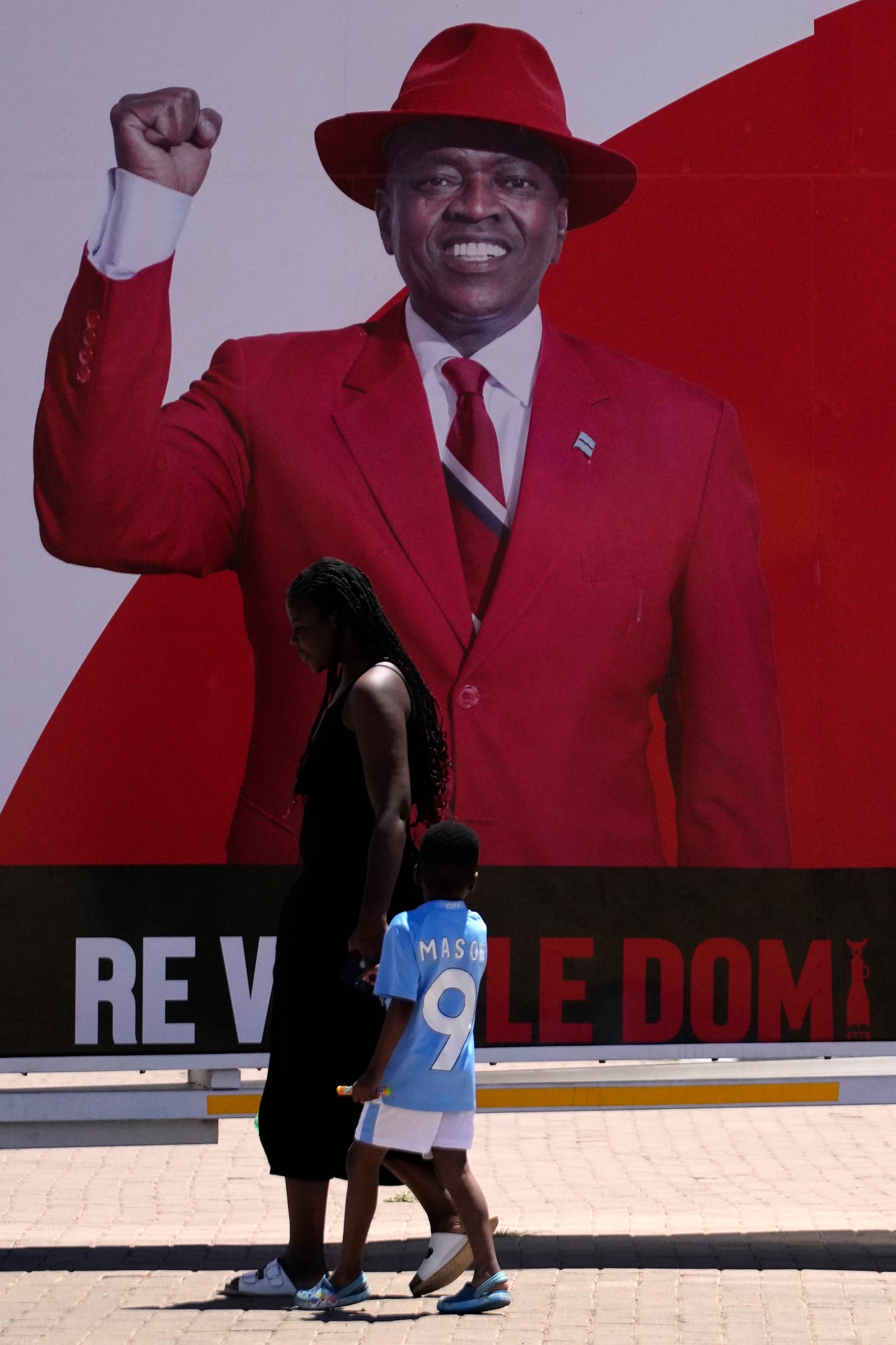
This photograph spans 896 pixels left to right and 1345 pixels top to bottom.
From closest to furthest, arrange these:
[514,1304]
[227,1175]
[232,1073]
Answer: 1. [514,1304]
2. [232,1073]
3. [227,1175]

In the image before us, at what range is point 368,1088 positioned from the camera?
412 centimetres

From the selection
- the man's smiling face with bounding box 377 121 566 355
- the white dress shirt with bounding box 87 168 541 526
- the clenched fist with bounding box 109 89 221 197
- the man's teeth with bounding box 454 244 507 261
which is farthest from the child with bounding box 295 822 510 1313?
the clenched fist with bounding box 109 89 221 197

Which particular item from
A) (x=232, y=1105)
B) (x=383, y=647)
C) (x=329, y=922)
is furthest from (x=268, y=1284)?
(x=383, y=647)

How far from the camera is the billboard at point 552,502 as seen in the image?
15.2ft

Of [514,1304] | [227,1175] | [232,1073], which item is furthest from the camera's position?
[227,1175]

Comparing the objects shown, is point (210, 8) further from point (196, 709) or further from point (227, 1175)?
A: point (227, 1175)

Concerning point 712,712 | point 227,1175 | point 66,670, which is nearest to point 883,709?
point 712,712

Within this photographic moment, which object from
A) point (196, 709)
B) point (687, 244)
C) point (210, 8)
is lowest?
point (196, 709)

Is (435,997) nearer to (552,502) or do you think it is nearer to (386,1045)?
(386,1045)

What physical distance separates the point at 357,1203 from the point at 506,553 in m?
1.59

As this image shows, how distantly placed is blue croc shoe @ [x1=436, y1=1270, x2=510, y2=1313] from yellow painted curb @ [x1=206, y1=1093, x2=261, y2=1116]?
0.73 metres

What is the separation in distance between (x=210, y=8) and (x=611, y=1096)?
2906 millimetres

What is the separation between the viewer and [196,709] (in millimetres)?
4645

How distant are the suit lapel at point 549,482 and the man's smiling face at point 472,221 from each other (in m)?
0.16
